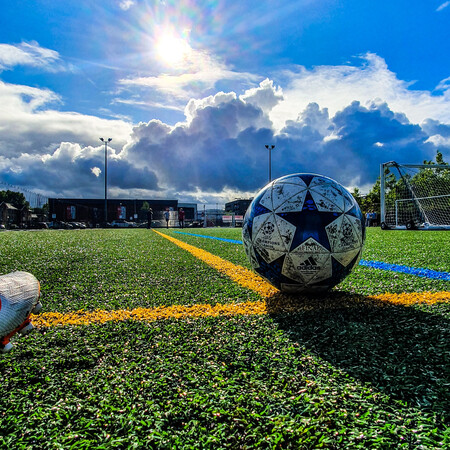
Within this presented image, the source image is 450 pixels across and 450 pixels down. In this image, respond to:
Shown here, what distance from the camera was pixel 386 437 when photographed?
41.9 inches

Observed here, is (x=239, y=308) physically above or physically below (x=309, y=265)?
below

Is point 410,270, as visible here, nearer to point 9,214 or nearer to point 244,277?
point 244,277

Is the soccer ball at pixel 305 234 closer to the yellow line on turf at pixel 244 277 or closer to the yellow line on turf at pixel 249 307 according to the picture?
the yellow line on turf at pixel 249 307

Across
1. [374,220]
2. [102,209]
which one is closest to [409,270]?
[374,220]

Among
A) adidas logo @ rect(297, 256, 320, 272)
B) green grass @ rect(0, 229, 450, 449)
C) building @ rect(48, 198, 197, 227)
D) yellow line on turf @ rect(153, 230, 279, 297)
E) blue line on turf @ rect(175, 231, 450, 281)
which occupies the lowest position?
green grass @ rect(0, 229, 450, 449)

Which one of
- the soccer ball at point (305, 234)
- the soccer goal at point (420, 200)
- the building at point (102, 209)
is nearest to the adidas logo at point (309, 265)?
the soccer ball at point (305, 234)

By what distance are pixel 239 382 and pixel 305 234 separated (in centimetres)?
136

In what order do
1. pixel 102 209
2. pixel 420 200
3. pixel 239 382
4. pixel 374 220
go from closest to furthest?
pixel 239 382, pixel 420 200, pixel 374 220, pixel 102 209

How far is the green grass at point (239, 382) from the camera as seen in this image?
1095 millimetres

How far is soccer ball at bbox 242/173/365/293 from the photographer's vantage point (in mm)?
2512

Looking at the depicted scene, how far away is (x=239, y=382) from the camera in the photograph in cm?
140

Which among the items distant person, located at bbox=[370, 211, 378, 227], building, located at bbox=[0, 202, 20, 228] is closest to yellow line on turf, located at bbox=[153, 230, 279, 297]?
distant person, located at bbox=[370, 211, 378, 227]

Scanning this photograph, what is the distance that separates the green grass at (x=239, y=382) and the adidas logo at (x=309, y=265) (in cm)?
32

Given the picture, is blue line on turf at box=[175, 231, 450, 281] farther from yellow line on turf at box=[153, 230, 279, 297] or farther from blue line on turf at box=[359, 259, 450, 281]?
yellow line on turf at box=[153, 230, 279, 297]
